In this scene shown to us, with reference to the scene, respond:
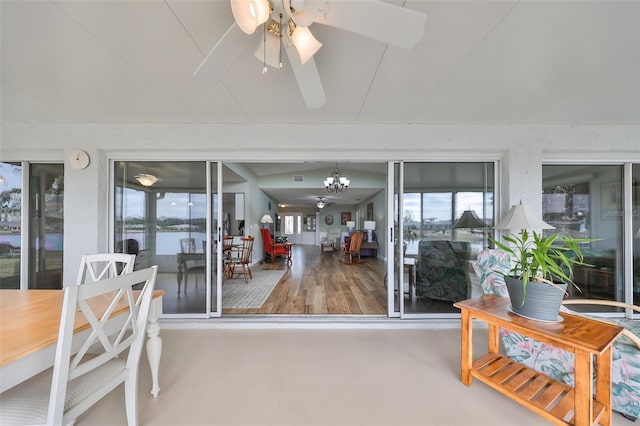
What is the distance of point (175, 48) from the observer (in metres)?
1.52

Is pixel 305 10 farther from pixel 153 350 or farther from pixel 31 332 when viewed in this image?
pixel 153 350

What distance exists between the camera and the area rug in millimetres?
3305

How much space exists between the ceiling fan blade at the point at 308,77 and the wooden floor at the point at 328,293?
2529 mm

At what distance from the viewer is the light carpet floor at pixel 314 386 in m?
1.41

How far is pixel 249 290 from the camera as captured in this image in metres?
3.99

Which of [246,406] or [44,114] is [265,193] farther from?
[246,406]

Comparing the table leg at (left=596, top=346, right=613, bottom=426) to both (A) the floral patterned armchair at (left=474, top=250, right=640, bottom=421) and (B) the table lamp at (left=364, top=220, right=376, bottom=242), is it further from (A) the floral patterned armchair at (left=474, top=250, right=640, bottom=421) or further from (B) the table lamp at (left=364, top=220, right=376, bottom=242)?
(B) the table lamp at (left=364, top=220, right=376, bottom=242)

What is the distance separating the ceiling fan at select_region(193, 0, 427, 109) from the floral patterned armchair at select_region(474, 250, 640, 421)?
5.59 feet

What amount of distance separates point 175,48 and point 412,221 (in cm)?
278

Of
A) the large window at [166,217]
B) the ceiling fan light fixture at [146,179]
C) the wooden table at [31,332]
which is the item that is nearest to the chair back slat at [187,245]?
the large window at [166,217]

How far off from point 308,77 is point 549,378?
8.04 feet

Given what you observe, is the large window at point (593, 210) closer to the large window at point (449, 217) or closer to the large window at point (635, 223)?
the large window at point (635, 223)

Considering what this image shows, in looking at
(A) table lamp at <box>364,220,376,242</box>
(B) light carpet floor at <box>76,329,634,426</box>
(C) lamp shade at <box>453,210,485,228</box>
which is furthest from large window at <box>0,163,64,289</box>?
(A) table lamp at <box>364,220,376,242</box>

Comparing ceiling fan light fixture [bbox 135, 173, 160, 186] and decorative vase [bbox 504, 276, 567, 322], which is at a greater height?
ceiling fan light fixture [bbox 135, 173, 160, 186]
